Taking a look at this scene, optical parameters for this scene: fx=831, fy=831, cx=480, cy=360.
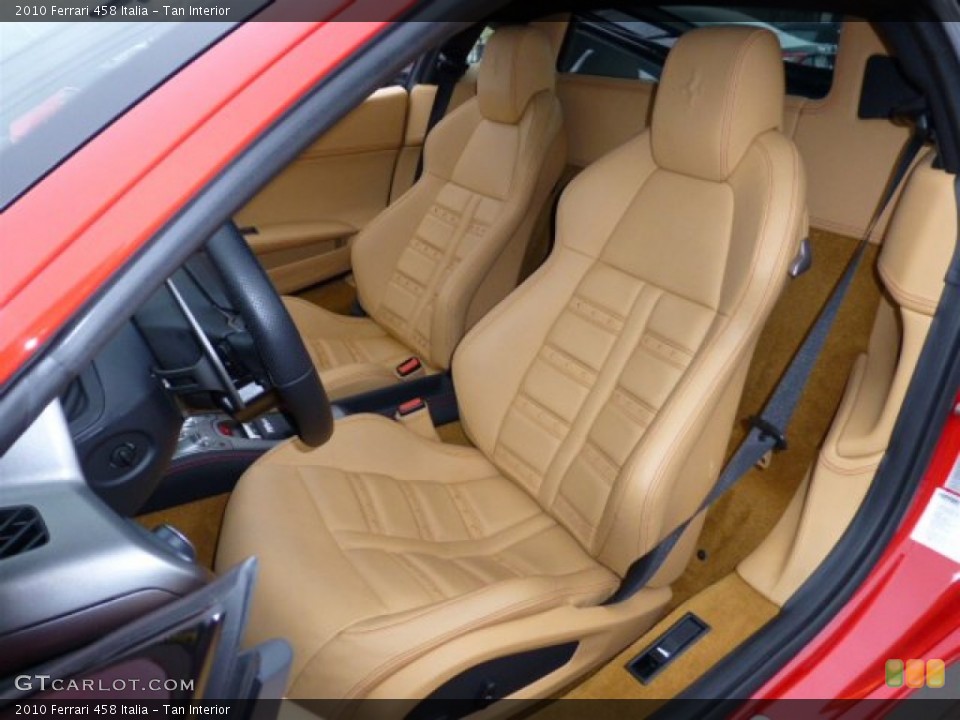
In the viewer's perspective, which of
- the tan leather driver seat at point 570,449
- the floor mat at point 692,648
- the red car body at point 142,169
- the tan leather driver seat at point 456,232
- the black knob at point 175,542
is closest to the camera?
the red car body at point 142,169

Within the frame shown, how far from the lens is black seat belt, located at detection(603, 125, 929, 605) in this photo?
4.28 feet

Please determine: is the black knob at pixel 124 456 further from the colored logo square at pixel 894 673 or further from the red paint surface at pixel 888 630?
the colored logo square at pixel 894 673

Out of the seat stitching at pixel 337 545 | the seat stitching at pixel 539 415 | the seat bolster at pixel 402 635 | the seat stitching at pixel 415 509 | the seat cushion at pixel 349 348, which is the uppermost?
the seat stitching at pixel 539 415

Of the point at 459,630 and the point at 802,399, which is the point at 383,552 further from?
the point at 802,399

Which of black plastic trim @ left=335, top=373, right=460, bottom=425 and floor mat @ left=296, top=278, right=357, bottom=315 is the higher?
black plastic trim @ left=335, top=373, right=460, bottom=425

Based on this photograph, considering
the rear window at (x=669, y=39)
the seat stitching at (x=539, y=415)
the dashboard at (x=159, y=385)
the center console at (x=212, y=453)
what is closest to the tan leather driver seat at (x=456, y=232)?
the rear window at (x=669, y=39)

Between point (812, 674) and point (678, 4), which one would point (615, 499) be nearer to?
point (812, 674)

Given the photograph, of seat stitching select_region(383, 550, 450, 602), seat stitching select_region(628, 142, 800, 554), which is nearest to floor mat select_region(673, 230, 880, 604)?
→ seat stitching select_region(628, 142, 800, 554)

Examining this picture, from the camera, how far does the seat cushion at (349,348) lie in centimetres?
202

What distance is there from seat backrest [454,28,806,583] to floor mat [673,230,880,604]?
20 cm

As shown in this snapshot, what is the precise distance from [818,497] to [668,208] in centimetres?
53

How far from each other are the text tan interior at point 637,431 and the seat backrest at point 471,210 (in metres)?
0.52

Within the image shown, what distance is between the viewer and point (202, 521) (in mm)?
1531

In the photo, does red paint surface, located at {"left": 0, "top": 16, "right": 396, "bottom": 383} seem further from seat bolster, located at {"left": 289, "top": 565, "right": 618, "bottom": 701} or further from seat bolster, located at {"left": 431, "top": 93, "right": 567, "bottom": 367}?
seat bolster, located at {"left": 431, "top": 93, "right": 567, "bottom": 367}
